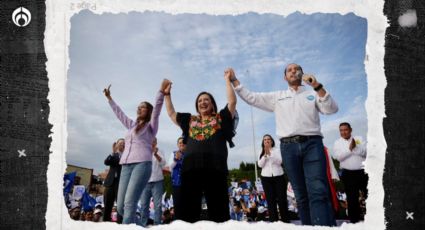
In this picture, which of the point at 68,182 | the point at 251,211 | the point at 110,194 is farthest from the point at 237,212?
the point at 68,182

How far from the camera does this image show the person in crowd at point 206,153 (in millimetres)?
2557

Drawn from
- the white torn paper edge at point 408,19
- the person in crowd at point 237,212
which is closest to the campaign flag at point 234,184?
the person in crowd at point 237,212

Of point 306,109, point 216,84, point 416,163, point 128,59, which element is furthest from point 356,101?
point 128,59

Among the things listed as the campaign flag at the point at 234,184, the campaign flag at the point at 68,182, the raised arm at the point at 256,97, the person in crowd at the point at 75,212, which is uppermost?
the raised arm at the point at 256,97

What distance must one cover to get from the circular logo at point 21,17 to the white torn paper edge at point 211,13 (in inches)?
5.5

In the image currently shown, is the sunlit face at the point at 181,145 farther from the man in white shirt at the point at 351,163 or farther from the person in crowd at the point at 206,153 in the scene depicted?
the man in white shirt at the point at 351,163

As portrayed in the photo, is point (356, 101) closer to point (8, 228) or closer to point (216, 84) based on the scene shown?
point (216, 84)

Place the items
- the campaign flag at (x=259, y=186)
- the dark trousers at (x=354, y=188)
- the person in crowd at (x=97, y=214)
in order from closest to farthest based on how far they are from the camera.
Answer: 1. the dark trousers at (x=354, y=188)
2. the person in crowd at (x=97, y=214)
3. the campaign flag at (x=259, y=186)

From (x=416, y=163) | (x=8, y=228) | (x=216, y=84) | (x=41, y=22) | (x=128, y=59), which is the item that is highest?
(x=41, y=22)

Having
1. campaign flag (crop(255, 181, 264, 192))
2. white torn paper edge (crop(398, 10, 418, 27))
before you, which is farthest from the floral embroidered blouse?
white torn paper edge (crop(398, 10, 418, 27))

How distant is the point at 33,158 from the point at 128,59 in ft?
3.17

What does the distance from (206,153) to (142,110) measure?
1.91 ft

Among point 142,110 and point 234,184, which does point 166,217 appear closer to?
point 234,184

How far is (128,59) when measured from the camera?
2.82m
